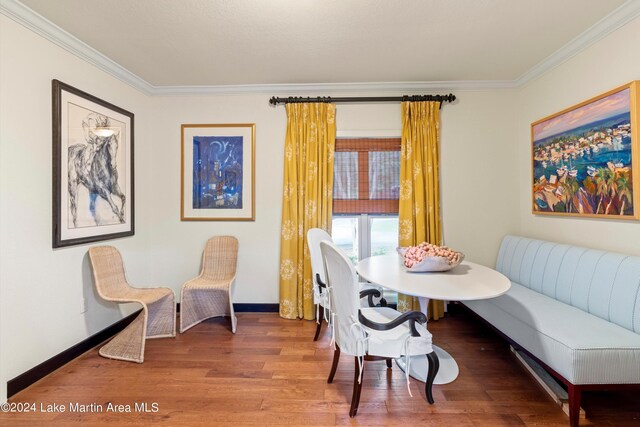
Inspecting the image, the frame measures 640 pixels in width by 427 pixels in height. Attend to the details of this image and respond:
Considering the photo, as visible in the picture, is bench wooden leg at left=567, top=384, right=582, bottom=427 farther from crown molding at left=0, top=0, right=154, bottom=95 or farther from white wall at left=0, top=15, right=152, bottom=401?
crown molding at left=0, top=0, right=154, bottom=95

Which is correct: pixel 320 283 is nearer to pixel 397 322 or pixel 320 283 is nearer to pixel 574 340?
pixel 397 322

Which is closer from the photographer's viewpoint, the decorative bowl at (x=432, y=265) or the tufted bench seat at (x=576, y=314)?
the tufted bench seat at (x=576, y=314)

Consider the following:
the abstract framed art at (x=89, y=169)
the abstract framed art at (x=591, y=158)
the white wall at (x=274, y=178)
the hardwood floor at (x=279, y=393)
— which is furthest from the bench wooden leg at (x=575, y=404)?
the abstract framed art at (x=89, y=169)

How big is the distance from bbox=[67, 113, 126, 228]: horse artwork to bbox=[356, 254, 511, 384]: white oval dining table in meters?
2.42

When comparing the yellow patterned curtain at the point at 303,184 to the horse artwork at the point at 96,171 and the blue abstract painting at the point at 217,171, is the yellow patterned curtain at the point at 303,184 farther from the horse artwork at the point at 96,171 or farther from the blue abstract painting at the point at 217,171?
the horse artwork at the point at 96,171

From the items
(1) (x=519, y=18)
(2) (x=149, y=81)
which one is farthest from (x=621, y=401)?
(2) (x=149, y=81)

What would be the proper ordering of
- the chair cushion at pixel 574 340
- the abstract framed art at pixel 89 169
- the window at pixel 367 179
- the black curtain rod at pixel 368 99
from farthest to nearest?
the window at pixel 367 179 → the black curtain rod at pixel 368 99 → the abstract framed art at pixel 89 169 → the chair cushion at pixel 574 340

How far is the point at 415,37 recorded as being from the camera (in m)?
2.30

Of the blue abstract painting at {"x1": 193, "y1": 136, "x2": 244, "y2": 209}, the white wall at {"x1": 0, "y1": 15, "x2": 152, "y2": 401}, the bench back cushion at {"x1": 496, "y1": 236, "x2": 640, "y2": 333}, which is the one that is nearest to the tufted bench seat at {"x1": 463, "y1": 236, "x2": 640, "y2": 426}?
the bench back cushion at {"x1": 496, "y1": 236, "x2": 640, "y2": 333}

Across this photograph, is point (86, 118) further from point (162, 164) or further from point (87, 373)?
point (87, 373)

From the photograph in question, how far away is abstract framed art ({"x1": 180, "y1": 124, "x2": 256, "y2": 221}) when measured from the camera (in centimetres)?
328

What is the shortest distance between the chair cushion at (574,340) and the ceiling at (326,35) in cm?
214

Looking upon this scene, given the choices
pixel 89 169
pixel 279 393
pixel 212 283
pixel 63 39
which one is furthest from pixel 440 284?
pixel 63 39

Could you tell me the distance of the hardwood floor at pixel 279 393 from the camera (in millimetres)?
1711
